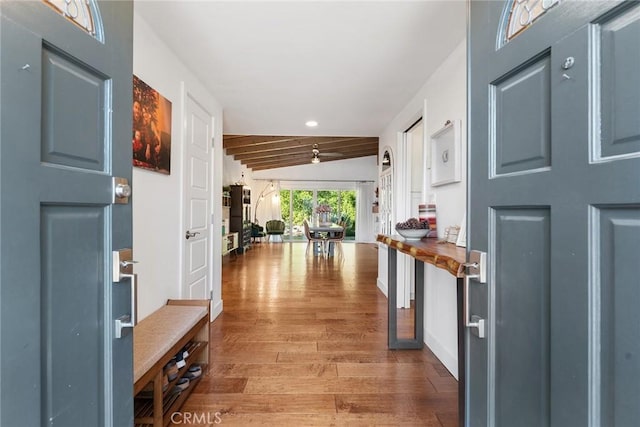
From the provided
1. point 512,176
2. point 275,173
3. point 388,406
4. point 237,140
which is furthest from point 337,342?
point 275,173

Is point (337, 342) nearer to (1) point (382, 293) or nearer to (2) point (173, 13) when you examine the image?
(1) point (382, 293)

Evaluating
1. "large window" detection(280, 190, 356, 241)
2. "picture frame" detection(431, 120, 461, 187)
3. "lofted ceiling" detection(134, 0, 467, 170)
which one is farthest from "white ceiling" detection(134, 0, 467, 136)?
"large window" detection(280, 190, 356, 241)

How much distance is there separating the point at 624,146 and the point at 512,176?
0.81 ft

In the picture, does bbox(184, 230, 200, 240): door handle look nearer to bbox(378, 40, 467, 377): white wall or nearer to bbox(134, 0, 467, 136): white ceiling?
bbox(134, 0, 467, 136): white ceiling

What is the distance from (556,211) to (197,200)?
2.74m

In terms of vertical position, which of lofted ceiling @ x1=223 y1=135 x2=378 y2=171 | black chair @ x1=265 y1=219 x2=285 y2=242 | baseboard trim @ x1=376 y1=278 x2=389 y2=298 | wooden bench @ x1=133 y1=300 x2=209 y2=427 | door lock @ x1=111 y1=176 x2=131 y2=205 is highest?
lofted ceiling @ x1=223 y1=135 x2=378 y2=171

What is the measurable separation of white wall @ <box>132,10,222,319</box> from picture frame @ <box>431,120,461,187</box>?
6.95 feet

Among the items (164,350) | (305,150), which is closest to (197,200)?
(164,350)

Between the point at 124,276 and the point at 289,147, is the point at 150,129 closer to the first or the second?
the point at 124,276

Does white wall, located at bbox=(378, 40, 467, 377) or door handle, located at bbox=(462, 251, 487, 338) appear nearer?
door handle, located at bbox=(462, 251, 487, 338)

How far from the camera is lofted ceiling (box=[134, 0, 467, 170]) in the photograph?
172cm

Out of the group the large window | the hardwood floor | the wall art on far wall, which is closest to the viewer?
the hardwood floor

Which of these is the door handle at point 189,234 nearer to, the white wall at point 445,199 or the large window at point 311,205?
the white wall at point 445,199

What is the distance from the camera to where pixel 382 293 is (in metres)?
4.17
